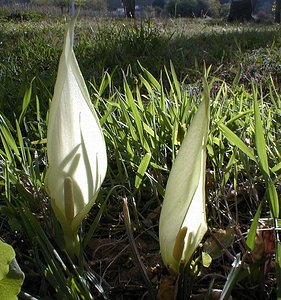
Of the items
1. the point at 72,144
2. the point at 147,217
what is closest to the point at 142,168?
the point at 147,217

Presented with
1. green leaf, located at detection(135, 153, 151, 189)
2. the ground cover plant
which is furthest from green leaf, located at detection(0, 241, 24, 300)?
green leaf, located at detection(135, 153, 151, 189)

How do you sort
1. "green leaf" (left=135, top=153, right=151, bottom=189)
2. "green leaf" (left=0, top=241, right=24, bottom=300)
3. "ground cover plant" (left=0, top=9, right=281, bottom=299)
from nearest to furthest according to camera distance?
1. "green leaf" (left=0, top=241, right=24, bottom=300)
2. "ground cover plant" (left=0, top=9, right=281, bottom=299)
3. "green leaf" (left=135, top=153, right=151, bottom=189)

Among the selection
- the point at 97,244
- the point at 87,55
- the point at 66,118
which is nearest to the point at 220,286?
the point at 97,244

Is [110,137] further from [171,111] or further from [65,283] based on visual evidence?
[65,283]

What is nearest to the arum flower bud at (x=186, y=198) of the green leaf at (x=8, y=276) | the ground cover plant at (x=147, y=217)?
the ground cover plant at (x=147, y=217)

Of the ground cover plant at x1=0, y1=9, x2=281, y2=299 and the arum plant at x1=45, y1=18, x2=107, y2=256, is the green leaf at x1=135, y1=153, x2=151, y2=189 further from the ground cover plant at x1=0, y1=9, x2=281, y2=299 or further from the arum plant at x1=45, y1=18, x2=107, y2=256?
the arum plant at x1=45, y1=18, x2=107, y2=256
